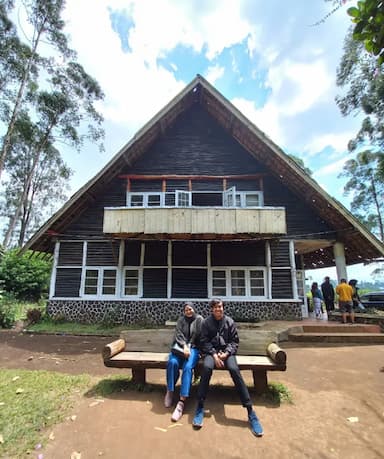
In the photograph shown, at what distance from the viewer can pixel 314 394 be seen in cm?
409

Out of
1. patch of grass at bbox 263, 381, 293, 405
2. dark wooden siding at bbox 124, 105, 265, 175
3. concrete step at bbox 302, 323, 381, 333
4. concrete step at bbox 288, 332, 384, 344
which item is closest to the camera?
patch of grass at bbox 263, 381, 293, 405

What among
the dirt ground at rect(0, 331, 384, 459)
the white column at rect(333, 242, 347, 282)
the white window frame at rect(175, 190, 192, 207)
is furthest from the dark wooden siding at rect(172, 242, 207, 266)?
the dirt ground at rect(0, 331, 384, 459)

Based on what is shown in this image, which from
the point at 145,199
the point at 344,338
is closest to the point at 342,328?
the point at 344,338

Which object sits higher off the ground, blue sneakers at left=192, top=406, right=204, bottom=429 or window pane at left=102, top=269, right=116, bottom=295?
window pane at left=102, top=269, right=116, bottom=295

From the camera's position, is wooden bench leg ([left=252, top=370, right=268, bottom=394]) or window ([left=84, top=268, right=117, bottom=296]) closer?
wooden bench leg ([left=252, top=370, right=268, bottom=394])

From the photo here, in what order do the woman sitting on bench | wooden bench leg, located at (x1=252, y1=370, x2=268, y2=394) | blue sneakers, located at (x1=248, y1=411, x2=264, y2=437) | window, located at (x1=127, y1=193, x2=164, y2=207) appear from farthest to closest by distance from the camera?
window, located at (x1=127, y1=193, x2=164, y2=207), wooden bench leg, located at (x1=252, y1=370, x2=268, y2=394), the woman sitting on bench, blue sneakers, located at (x1=248, y1=411, x2=264, y2=437)

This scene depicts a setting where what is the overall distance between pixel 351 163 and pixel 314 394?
26.0 m

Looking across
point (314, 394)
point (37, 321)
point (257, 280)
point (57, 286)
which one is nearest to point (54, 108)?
point (57, 286)

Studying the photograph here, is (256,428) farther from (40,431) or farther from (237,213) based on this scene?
(237,213)

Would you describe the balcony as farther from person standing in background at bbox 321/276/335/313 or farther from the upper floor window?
person standing in background at bbox 321/276/335/313

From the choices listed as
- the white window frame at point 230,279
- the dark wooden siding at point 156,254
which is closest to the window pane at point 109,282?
the dark wooden siding at point 156,254

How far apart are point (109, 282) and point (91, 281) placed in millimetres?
830

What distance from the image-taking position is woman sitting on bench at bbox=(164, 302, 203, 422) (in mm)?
3489

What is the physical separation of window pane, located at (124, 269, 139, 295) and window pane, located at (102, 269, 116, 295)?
57 cm
